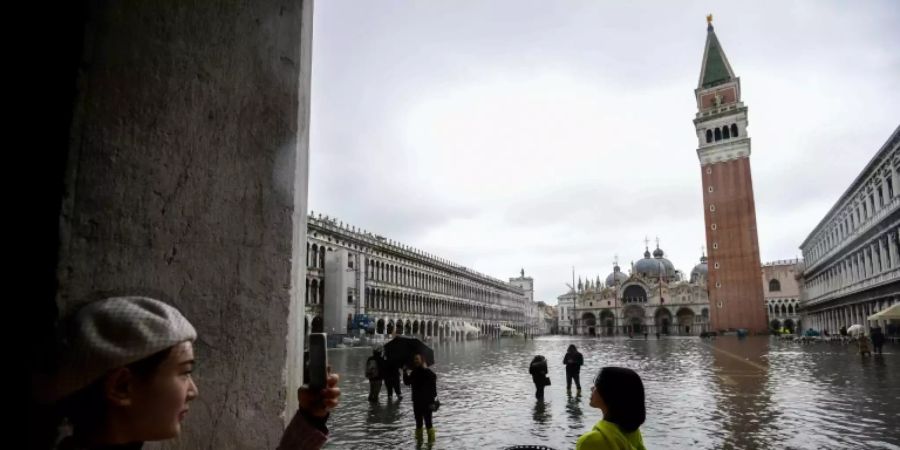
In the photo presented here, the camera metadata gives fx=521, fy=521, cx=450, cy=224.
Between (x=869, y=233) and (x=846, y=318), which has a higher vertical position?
(x=869, y=233)

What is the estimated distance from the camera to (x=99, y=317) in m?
1.18

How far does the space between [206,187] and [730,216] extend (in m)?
64.6

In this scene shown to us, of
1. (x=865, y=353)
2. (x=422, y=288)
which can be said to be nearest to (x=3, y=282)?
(x=865, y=353)

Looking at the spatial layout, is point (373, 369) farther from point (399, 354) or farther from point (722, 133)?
point (722, 133)

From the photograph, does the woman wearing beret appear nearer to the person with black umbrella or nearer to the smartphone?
the smartphone

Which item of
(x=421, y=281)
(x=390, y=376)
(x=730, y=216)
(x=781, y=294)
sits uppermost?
(x=730, y=216)

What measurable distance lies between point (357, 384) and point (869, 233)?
33.9m

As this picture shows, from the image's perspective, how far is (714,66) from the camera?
216 feet

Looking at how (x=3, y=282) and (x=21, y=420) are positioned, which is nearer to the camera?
(x=21, y=420)

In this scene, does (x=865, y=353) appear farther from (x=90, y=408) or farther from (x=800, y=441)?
(x=90, y=408)

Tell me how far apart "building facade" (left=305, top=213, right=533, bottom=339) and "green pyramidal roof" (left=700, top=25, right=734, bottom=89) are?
3907cm

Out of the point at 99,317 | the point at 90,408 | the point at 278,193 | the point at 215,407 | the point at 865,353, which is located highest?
the point at 278,193

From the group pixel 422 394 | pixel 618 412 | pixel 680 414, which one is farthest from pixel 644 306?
pixel 618 412

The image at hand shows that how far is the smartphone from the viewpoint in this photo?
4.90 feet
